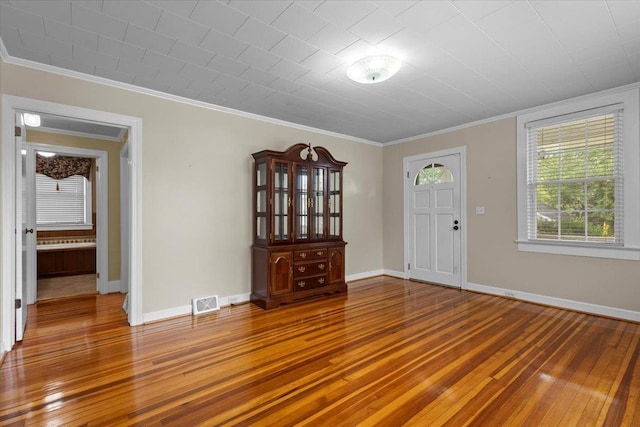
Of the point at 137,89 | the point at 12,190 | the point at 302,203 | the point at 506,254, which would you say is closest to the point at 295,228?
the point at 302,203

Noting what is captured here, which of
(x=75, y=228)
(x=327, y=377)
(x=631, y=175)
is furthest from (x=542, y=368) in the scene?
(x=75, y=228)

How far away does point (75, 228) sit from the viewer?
21.0 ft

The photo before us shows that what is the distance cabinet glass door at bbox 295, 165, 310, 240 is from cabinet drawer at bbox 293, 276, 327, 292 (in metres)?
0.56

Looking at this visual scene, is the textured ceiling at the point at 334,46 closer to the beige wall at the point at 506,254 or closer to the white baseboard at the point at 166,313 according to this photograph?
the beige wall at the point at 506,254

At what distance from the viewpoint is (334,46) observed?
2.52 meters

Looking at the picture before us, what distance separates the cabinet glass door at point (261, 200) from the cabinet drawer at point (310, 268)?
1.98 feet

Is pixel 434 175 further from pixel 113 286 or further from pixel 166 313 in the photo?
pixel 113 286

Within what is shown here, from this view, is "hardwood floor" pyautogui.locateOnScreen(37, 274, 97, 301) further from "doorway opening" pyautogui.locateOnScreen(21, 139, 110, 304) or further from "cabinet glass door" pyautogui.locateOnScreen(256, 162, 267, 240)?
"cabinet glass door" pyautogui.locateOnScreen(256, 162, 267, 240)

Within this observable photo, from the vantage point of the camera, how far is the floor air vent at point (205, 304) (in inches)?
145

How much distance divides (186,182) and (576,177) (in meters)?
4.61

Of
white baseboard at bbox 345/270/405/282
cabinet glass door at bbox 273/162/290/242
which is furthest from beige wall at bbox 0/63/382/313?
white baseboard at bbox 345/270/405/282

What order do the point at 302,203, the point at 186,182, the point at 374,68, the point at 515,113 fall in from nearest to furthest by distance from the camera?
the point at 374,68
the point at 186,182
the point at 515,113
the point at 302,203

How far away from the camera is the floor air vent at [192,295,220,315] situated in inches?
145

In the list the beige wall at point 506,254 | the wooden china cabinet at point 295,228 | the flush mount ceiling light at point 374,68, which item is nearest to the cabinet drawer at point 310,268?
the wooden china cabinet at point 295,228
